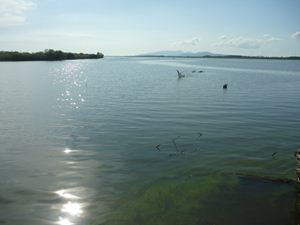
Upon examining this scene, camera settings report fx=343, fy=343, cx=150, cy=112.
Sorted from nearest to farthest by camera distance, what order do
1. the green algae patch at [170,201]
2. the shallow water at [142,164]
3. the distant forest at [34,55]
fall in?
the green algae patch at [170,201] < the shallow water at [142,164] < the distant forest at [34,55]

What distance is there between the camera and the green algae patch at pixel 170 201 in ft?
38.4

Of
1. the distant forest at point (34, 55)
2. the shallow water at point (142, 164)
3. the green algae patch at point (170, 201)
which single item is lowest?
the green algae patch at point (170, 201)

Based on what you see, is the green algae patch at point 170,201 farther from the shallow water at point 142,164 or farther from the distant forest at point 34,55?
the distant forest at point 34,55

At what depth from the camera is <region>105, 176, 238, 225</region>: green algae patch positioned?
1172 centimetres

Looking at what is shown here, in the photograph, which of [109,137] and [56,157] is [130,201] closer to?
[56,157]

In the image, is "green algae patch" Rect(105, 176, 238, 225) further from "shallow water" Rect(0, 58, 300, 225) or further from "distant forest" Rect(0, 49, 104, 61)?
"distant forest" Rect(0, 49, 104, 61)

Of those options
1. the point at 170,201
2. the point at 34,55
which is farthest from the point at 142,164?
the point at 34,55

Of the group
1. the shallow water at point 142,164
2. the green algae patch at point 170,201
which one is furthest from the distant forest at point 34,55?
the green algae patch at point 170,201

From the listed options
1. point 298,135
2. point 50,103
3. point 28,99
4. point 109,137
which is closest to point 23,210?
point 109,137

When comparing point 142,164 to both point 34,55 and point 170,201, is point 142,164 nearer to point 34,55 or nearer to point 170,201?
point 170,201

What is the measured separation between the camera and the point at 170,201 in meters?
13.2

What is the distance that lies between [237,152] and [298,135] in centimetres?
688

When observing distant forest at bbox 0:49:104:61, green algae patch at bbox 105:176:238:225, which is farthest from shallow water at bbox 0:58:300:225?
distant forest at bbox 0:49:104:61

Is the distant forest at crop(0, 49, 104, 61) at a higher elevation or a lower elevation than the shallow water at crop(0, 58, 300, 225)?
higher
